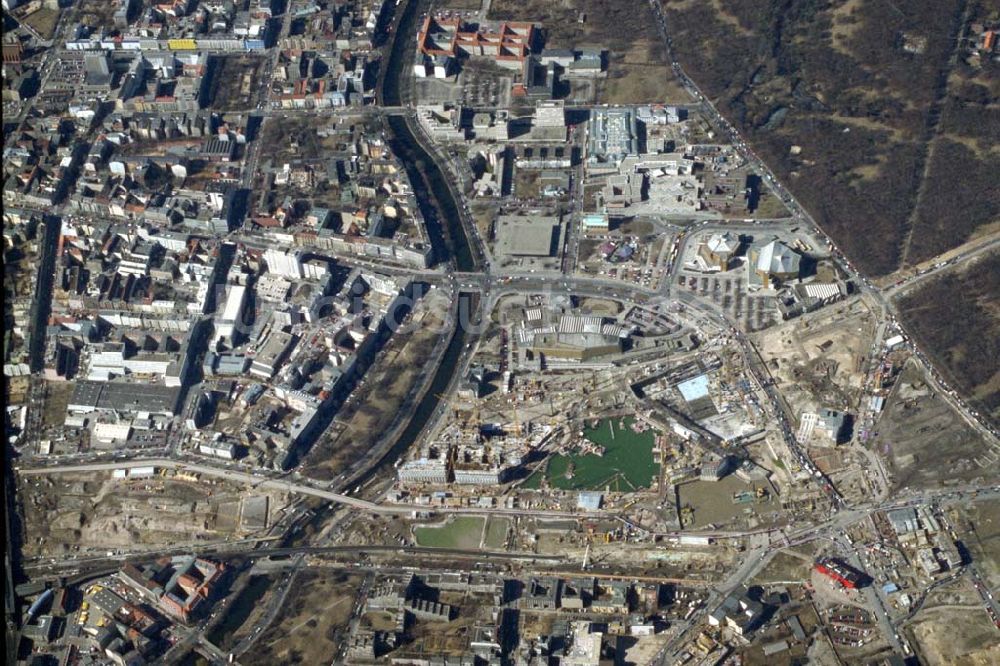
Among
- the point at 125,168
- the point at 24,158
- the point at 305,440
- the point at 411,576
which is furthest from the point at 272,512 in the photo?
the point at 24,158

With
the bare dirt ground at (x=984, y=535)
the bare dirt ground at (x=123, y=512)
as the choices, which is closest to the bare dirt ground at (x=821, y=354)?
the bare dirt ground at (x=984, y=535)

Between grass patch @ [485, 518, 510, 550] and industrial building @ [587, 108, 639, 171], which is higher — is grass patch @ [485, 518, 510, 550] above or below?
below

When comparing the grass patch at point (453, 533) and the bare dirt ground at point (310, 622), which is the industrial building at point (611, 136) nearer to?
the grass patch at point (453, 533)

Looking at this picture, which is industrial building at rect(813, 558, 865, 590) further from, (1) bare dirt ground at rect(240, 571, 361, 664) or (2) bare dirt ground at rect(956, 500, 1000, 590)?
(1) bare dirt ground at rect(240, 571, 361, 664)

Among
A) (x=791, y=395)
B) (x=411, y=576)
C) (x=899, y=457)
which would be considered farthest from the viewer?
(x=791, y=395)

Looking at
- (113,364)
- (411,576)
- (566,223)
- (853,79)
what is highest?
(853,79)

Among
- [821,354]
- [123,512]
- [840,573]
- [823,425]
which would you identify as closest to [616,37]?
[821,354]

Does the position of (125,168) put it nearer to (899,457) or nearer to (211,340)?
(211,340)

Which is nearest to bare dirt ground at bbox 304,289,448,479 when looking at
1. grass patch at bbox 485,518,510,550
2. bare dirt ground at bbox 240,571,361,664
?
bare dirt ground at bbox 240,571,361,664
